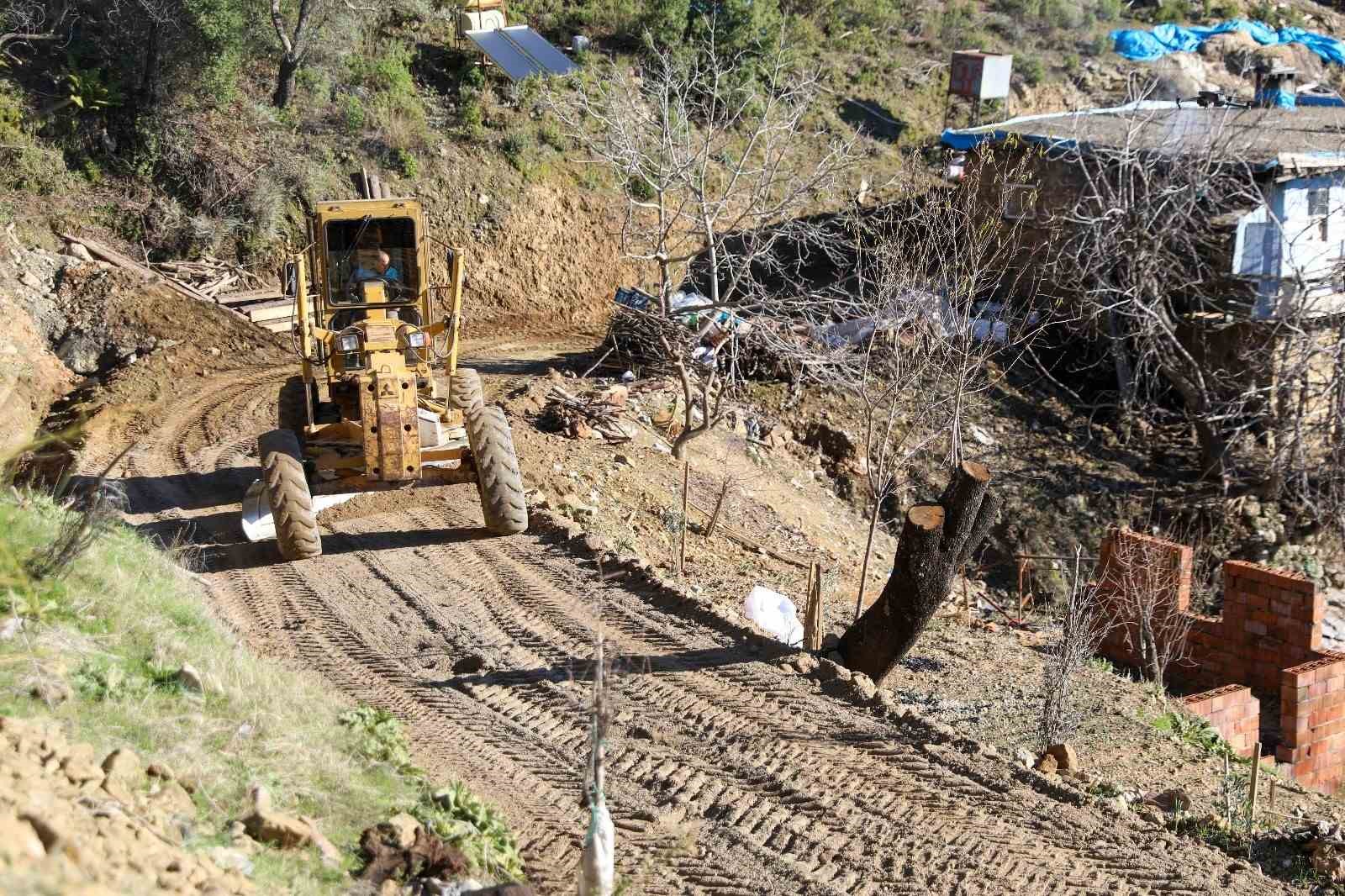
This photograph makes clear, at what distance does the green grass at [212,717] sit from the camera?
630 centimetres

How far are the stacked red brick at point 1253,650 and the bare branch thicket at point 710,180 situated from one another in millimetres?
4537

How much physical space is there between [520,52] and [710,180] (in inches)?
165

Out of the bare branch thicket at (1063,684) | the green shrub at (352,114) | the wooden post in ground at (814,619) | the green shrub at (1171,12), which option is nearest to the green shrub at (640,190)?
the green shrub at (352,114)

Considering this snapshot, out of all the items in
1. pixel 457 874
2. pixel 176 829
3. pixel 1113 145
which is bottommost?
pixel 457 874

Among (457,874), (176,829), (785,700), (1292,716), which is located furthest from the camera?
(1292,716)

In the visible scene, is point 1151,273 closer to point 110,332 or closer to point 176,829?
point 110,332

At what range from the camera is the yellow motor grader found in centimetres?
1082

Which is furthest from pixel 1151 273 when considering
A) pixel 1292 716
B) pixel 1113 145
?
pixel 1292 716

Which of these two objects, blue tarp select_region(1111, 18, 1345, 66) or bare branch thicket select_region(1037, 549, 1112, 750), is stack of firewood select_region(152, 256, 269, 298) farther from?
blue tarp select_region(1111, 18, 1345, 66)

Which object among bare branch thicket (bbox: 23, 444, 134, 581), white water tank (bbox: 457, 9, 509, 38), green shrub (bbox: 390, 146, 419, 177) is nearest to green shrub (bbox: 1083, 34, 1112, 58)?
white water tank (bbox: 457, 9, 509, 38)

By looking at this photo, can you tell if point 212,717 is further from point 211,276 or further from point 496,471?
point 211,276

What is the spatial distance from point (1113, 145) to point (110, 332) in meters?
14.8

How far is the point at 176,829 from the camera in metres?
5.65

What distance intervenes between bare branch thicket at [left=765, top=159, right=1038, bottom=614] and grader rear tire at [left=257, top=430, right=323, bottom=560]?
4579 millimetres
